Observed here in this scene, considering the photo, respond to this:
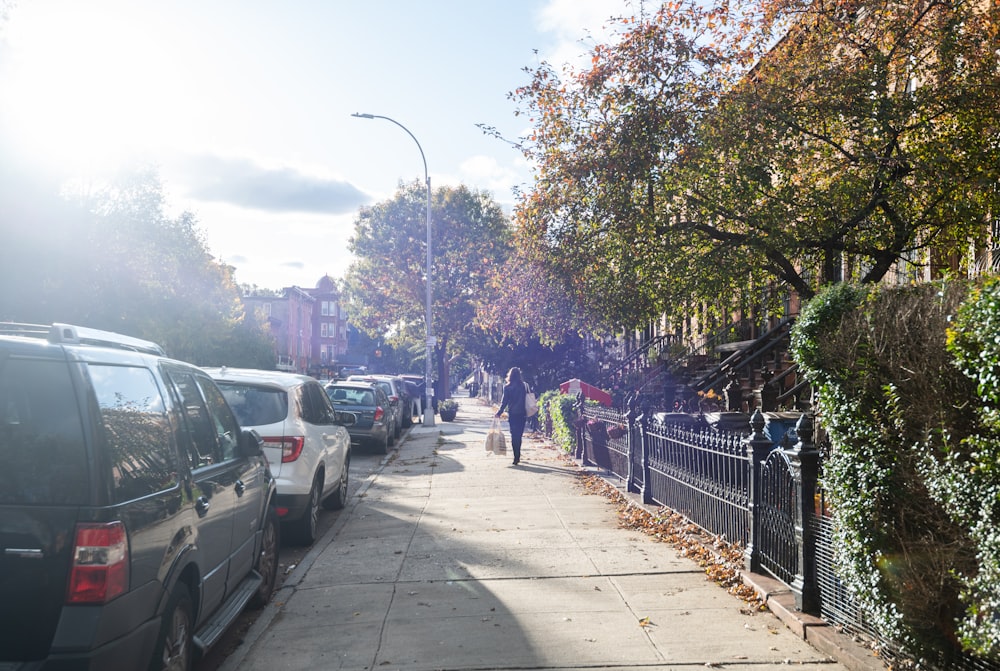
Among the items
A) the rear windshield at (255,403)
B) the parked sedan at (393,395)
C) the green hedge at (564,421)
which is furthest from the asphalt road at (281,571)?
the parked sedan at (393,395)

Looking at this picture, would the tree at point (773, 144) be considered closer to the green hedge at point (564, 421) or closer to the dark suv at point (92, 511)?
the green hedge at point (564, 421)

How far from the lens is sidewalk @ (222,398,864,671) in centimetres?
542

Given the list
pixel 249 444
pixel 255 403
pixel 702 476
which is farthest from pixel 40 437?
pixel 702 476

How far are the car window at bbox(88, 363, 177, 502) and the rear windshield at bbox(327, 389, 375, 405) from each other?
49.9 feet

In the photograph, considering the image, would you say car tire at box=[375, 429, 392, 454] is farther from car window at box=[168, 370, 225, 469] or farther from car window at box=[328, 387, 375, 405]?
car window at box=[168, 370, 225, 469]

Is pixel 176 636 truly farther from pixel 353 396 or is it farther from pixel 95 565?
pixel 353 396

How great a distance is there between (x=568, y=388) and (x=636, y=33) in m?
10.4

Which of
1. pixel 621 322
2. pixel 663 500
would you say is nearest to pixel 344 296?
pixel 621 322

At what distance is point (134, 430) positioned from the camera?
159 inches

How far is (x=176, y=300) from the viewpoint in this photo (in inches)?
1276

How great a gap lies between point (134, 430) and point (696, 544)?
5.85 meters

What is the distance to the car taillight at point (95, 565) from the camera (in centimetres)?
346

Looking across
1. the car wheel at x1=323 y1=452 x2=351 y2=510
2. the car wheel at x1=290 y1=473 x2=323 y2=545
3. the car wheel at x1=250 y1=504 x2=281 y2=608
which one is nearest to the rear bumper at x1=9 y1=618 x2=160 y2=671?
the car wheel at x1=250 y1=504 x2=281 y2=608

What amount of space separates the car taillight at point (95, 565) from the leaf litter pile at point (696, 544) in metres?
4.42
